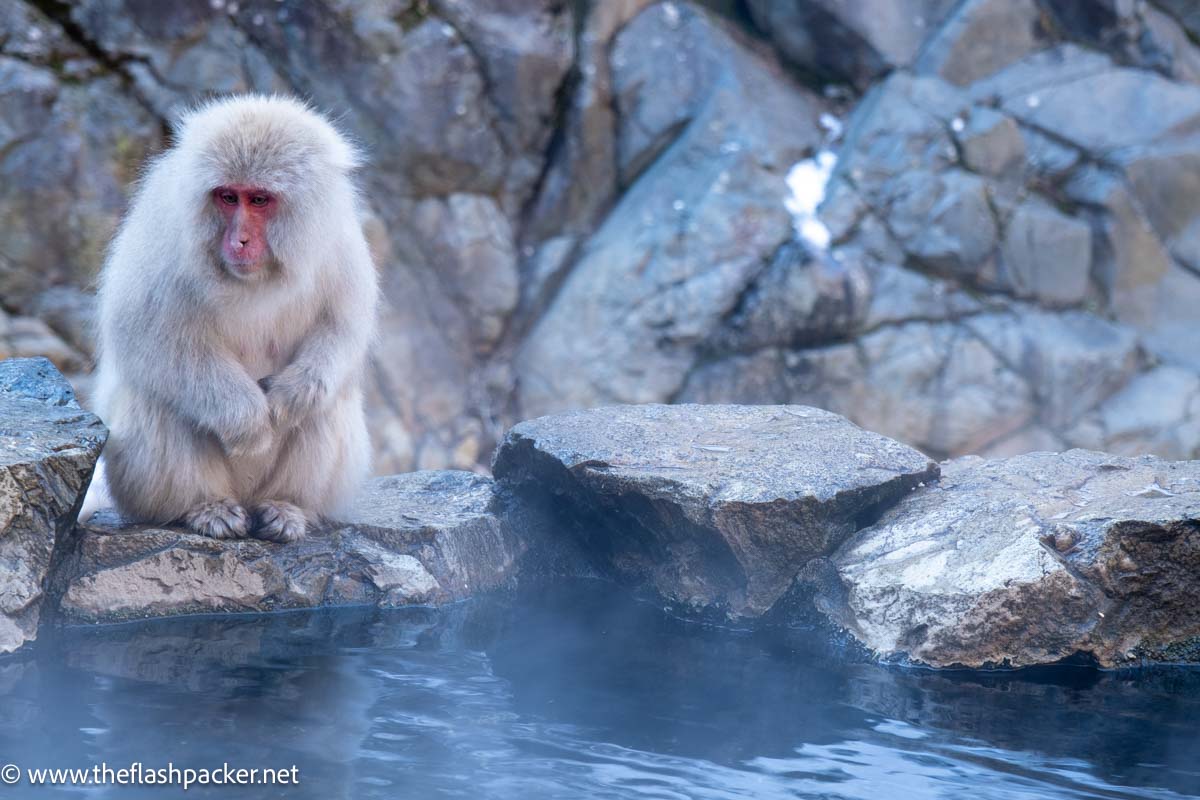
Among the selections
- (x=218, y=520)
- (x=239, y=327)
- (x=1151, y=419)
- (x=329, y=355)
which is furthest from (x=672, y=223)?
(x=218, y=520)

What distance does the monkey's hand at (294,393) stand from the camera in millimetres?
3666

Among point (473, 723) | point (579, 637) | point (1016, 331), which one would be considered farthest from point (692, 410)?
point (1016, 331)

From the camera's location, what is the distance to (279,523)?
3.71 m

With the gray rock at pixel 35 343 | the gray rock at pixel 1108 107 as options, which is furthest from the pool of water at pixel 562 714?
the gray rock at pixel 1108 107

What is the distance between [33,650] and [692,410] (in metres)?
2.24

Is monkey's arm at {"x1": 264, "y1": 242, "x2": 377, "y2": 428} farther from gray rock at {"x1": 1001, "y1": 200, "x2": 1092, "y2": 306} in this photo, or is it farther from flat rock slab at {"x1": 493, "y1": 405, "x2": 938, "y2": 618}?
gray rock at {"x1": 1001, "y1": 200, "x2": 1092, "y2": 306}

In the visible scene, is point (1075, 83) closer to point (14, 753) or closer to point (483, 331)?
point (483, 331)

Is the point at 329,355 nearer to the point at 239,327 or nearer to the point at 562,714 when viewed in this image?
the point at 239,327

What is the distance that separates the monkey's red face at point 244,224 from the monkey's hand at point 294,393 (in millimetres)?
376

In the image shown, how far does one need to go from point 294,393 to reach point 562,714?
1.34 m

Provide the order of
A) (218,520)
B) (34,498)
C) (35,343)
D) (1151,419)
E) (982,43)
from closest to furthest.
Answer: (34,498), (218,520), (35,343), (1151,419), (982,43)

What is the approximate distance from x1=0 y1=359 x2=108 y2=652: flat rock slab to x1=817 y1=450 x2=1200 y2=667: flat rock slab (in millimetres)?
2050

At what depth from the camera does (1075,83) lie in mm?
8492

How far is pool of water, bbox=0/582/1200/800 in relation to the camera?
99.9 inches
